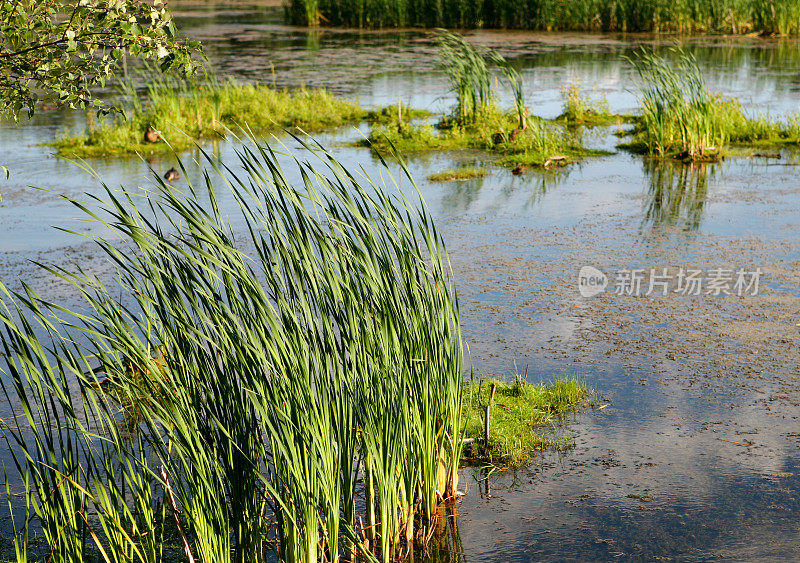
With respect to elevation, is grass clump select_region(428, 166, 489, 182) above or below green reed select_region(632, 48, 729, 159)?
below

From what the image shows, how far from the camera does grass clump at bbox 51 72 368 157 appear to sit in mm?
11469

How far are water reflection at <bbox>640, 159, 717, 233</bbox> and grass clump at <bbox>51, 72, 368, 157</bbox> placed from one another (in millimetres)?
4385

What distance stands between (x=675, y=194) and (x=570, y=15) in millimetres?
17700

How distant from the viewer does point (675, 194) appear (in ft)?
29.7

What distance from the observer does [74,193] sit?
923 cm

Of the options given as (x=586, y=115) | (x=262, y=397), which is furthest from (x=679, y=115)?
(x=262, y=397)

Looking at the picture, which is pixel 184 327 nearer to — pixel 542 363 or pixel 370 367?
pixel 370 367

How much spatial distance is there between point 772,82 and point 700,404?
12.9m

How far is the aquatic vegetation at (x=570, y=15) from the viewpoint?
76.2ft

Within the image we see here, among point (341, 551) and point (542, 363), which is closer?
point (341, 551)

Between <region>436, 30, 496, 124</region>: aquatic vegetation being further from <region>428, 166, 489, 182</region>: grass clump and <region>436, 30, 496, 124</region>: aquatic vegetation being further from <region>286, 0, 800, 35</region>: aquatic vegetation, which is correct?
<region>286, 0, 800, 35</region>: aquatic vegetation

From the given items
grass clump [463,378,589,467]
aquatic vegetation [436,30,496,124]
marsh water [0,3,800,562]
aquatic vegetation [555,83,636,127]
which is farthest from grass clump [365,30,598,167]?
grass clump [463,378,589,467]

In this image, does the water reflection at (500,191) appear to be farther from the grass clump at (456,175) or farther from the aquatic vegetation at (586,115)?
the aquatic vegetation at (586,115)

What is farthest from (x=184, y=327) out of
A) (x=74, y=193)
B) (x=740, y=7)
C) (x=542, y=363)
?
(x=740, y=7)
